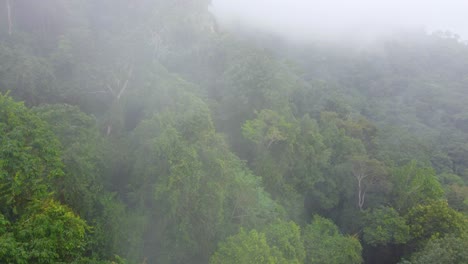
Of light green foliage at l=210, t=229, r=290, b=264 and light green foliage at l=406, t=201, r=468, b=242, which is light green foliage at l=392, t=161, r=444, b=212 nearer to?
light green foliage at l=406, t=201, r=468, b=242

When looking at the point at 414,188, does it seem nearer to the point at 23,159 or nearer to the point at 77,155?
the point at 77,155

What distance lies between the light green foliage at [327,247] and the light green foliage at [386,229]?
2.44 m

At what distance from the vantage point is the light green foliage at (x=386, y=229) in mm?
20875

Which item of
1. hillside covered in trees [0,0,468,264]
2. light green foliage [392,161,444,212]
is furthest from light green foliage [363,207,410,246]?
light green foliage [392,161,444,212]

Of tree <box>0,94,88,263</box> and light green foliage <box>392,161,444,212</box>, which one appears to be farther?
light green foliage <box>392,161,444,212</box>

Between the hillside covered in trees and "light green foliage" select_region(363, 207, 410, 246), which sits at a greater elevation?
the hillside covered in trees

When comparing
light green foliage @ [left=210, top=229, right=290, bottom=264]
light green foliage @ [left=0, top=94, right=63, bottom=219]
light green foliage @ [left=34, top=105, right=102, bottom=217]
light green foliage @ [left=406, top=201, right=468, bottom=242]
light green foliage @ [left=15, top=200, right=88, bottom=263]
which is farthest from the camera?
light green foliage @ [left=406, top=201, right=468, bottom=242]

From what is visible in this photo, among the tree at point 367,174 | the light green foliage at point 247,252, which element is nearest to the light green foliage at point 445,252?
the tree at point 367,174

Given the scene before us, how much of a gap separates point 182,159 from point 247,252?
4.58 meters

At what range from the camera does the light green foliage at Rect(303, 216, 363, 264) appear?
18.2 meters

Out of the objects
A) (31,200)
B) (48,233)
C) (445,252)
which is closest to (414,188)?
(445,252)

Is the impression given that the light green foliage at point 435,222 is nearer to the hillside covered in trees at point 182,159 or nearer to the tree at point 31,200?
the hillside covered in trees at point 182,159

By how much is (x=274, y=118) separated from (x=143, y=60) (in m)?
9.32

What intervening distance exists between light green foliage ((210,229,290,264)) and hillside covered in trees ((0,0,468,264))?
0.06 m
